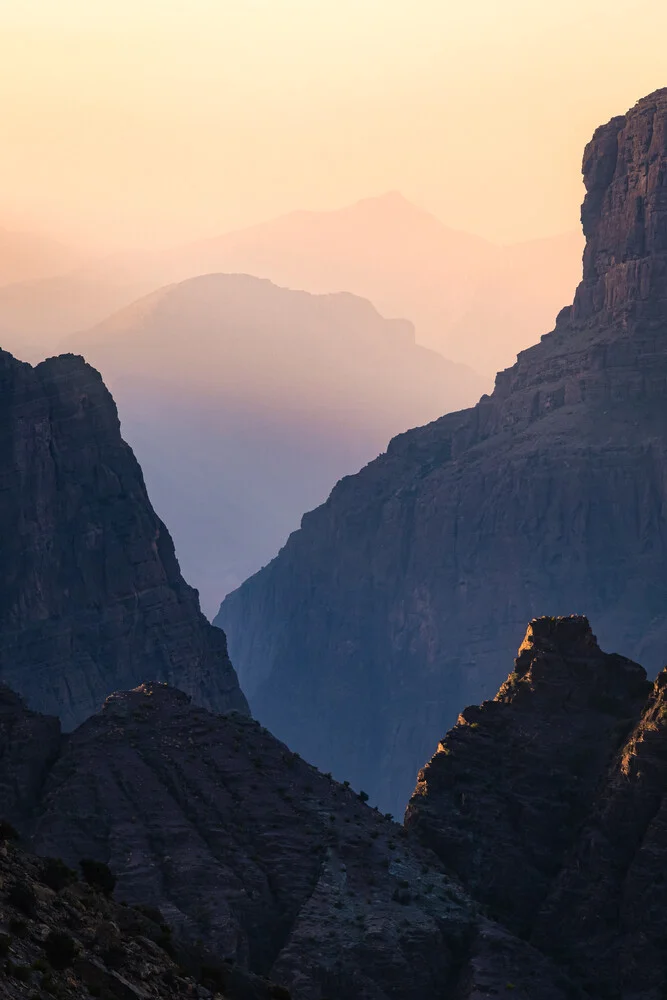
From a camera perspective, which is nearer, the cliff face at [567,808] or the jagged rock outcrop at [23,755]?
the cliff face at [567,808]

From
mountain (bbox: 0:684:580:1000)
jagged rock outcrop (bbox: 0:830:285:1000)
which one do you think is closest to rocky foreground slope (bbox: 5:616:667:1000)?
mountain (bbox: 0:684:580:1000)

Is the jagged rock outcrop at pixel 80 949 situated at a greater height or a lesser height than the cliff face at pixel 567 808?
lesser

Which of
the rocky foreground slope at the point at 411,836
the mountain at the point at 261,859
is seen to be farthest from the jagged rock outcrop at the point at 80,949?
the rocky foreground slope at the point at 411,836

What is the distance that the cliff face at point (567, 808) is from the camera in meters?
160

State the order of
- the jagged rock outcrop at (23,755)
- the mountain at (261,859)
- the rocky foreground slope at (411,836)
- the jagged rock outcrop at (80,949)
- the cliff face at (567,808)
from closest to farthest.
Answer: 1. the jagged rock outcrop at (80,949)
2. the mountain at (261,859)
3. the rocky foreground slope at (411,836)
4. the cliff face at (567,808)
5. the jagged rock outcrop at (23,755)

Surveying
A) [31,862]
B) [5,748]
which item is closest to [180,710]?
[5,748]

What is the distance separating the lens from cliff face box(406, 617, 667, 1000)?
160 m

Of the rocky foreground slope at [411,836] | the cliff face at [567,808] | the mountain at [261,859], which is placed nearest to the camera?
the mountain at [261,859]

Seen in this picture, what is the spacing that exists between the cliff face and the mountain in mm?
5273

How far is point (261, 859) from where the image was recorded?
522 ft

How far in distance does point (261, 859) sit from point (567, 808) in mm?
26281

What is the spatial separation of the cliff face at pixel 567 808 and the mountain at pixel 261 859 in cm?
527

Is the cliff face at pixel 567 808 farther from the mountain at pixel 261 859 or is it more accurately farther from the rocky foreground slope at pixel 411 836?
the mountain at pixel 261 859

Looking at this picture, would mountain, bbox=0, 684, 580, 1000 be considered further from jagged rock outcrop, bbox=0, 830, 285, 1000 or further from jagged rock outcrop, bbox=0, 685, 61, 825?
jagged rock outcrop, bbox=0, 830, 285, 1000
